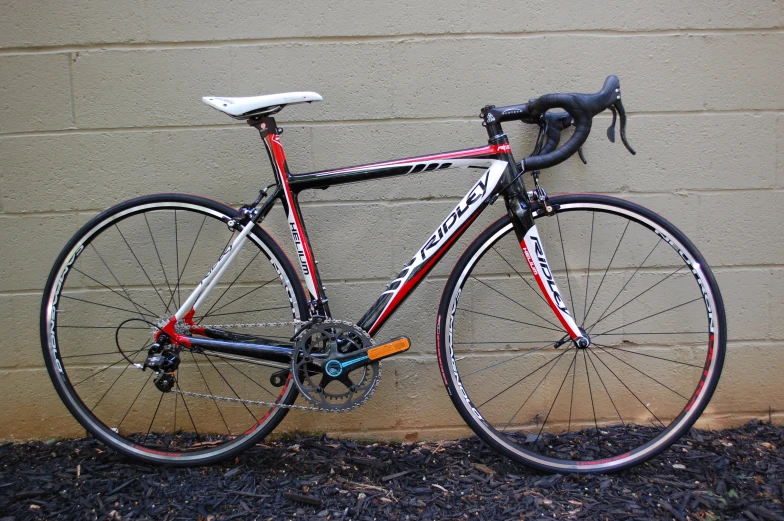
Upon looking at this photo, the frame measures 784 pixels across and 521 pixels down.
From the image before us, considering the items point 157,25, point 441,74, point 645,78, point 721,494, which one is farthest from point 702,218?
point 157,25

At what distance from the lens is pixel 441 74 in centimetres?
257

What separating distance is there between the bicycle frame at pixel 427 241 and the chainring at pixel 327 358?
6 centimetres

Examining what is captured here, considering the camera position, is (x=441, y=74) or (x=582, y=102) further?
(x=441, y=74)

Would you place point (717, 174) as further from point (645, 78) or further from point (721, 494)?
point (721, 494)

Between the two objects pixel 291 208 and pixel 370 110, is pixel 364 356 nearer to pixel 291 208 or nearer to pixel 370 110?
pixel 291 208

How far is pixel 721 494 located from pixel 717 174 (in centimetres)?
134

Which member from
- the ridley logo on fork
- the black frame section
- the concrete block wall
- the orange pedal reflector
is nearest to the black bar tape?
the black frame section

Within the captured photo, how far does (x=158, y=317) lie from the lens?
2.70 m

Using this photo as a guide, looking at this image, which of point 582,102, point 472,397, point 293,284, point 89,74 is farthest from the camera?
point 472,397

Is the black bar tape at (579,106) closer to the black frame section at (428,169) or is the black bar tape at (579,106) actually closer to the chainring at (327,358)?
the black frame section at (428,169)

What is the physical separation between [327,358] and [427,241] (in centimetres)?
60

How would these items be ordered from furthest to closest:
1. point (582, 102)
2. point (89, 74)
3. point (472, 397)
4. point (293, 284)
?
point (472, 397) → point (89, 74) → point (293, 284) → point (582, 102)

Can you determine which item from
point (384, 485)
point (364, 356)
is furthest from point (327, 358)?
point (384, 485)

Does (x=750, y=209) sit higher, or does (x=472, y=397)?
(x=750, y=209)
